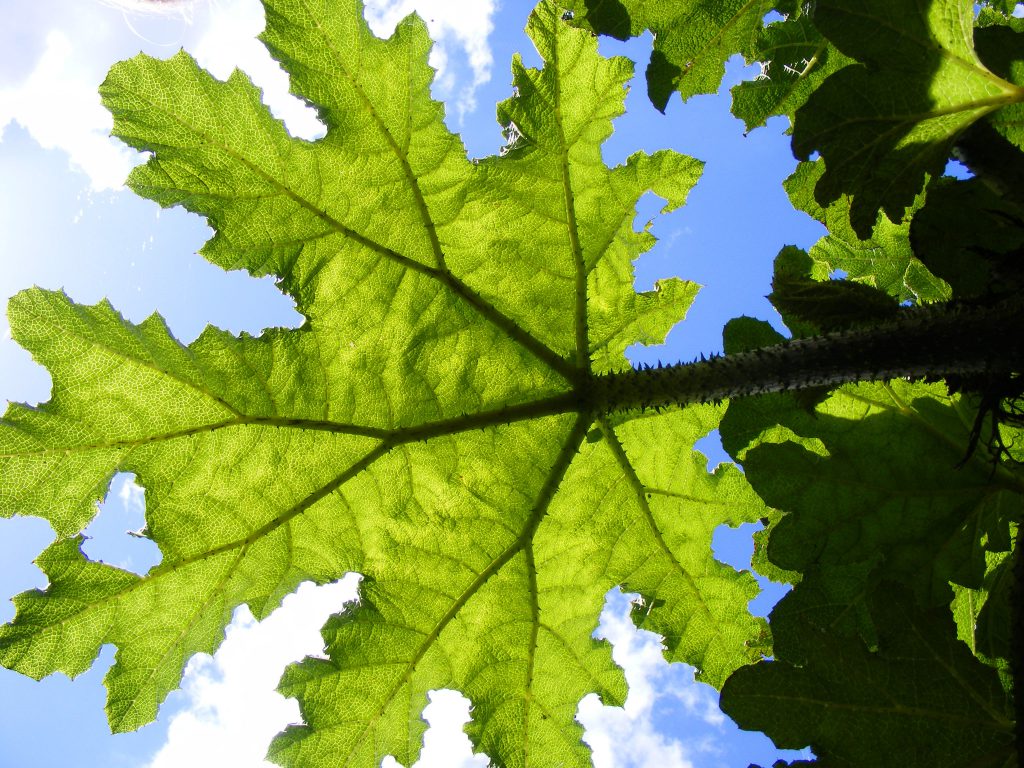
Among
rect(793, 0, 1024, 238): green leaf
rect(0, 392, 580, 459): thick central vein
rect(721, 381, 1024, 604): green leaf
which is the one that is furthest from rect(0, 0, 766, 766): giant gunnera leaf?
rect(793, 0, 1024, 238): green leaf

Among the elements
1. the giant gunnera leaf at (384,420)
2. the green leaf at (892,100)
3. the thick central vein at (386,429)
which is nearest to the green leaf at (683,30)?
the giant gunnera leaf at (384,420)

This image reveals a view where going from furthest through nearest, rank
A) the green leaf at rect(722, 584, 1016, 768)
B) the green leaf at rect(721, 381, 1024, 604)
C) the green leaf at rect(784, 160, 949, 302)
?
the green leaf at rect(784, 160, 949, 302) < the green leaf at rect(721, 381, 1024, 604) < the green leaf at rect(722, 584, 1016, 768)

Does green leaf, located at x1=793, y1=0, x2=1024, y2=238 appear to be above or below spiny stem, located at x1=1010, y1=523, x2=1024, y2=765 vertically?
above

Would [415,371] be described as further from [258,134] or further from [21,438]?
[21,438]

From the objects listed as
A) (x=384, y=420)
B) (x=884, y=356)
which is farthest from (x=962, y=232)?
(x=384, y=420)

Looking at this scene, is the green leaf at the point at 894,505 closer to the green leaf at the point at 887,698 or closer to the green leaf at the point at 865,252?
the green leaf at the point at 887,698

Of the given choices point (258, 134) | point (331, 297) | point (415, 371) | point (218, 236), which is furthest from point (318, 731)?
point (258, 134)

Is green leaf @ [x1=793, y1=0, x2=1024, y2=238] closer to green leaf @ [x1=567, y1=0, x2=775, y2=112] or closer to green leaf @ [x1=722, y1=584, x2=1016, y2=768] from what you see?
green leaf @ [x1=567, y1=0, x2=775, y2=112]
